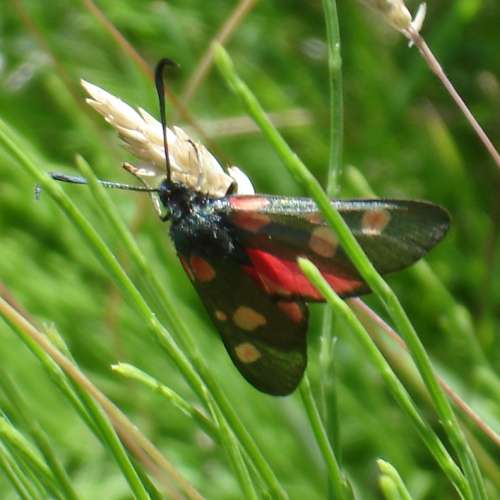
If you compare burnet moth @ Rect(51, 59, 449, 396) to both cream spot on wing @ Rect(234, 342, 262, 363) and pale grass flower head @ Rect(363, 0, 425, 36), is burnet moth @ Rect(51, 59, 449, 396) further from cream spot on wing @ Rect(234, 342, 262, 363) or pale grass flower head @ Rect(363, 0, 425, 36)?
pale grass flower head @ Rect(363, 0, 425, 36)

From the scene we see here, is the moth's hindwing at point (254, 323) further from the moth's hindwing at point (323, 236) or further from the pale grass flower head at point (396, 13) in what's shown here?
the pale grass flower head at point (396, 13)

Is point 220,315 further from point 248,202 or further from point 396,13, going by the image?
point 396,13

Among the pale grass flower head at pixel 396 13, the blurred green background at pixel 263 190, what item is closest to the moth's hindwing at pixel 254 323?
the pale grass flower head at pixel 396 13

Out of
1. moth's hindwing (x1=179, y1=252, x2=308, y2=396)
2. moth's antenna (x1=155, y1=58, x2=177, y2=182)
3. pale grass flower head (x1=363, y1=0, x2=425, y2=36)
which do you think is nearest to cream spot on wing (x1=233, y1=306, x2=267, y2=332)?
moth's hindwing (x1=179, y1=252, x2=308, y2=396)

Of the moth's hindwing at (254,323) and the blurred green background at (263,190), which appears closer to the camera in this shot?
the moth's hindwing at (254,323)


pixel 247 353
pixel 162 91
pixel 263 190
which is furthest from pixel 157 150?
pixel 263 190

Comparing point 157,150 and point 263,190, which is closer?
point 157,150
